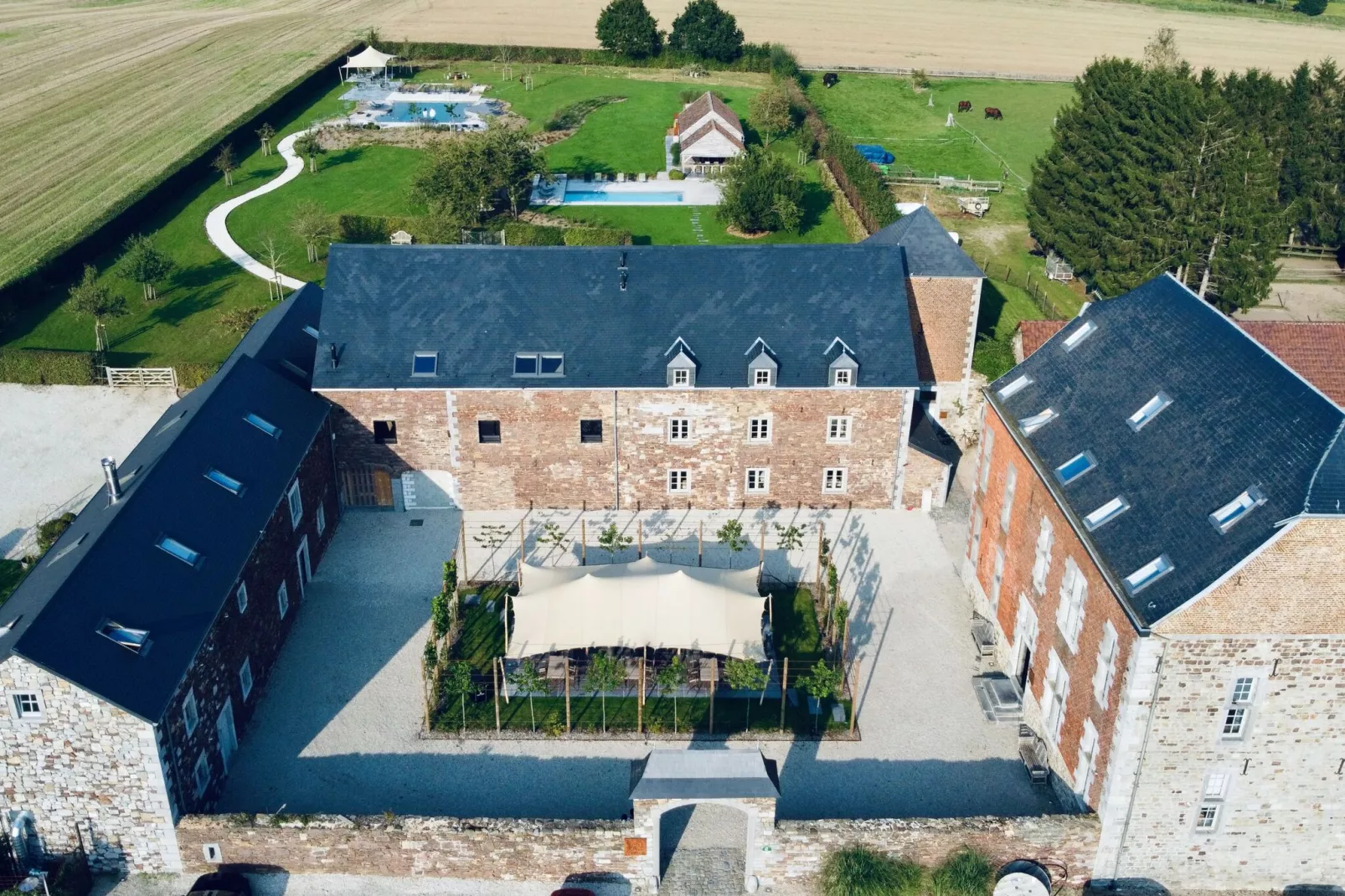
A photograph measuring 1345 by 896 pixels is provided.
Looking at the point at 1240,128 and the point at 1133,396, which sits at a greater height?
the point at 1240,128

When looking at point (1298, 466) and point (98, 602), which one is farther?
point (98, 602)

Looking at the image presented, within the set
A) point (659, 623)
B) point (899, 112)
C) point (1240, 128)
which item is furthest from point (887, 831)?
point (899, 112)

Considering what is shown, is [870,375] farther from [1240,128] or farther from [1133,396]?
[1240,128]

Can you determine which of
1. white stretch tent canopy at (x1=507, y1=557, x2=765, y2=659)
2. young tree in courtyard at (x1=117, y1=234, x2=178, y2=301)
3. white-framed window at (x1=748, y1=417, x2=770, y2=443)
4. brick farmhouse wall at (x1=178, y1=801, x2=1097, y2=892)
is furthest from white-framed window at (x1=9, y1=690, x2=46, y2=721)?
young tree in courtyard at (x1=117, y1=234, x2=178, y2=301)

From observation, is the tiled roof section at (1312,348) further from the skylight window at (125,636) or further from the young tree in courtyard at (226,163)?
the young tree in courtyard at (226,163)

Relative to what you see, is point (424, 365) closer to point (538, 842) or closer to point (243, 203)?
point (538, 842)

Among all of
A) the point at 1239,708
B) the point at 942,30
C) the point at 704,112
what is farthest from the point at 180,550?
the point at 942,30

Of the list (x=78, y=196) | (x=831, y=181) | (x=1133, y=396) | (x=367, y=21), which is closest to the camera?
(x=1133, y=396)
